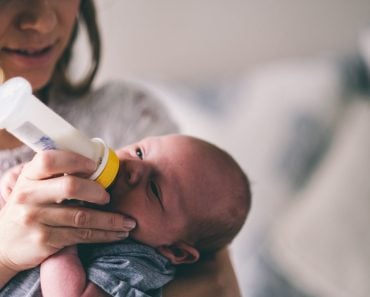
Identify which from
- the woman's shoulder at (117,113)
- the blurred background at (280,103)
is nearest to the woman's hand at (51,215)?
the woman's shoulder at (117,113)

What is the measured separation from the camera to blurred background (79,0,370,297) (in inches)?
59.4

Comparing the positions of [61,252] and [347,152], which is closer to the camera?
[61,252]

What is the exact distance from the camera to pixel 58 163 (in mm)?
569

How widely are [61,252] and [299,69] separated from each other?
1397 mm

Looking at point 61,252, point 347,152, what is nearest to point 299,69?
point 347,152

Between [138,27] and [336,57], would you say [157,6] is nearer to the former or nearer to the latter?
[138,27]

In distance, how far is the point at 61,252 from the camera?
61cm

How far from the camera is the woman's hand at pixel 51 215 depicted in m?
0.58

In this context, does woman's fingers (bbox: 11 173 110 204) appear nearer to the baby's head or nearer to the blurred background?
the baby's head

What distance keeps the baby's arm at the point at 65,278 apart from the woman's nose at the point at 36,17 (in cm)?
30

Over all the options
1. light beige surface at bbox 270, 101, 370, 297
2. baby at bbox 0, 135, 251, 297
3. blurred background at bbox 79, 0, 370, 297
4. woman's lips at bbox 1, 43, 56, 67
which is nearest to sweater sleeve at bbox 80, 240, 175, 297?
baby at bbox 0, 135, 251, 297

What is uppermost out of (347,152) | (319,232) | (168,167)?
(168,167)

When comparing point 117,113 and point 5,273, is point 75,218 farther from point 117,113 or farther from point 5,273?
point 117,113

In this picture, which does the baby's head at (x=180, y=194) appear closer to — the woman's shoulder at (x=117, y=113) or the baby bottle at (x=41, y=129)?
the baby bottle at (x=41, y=129)
